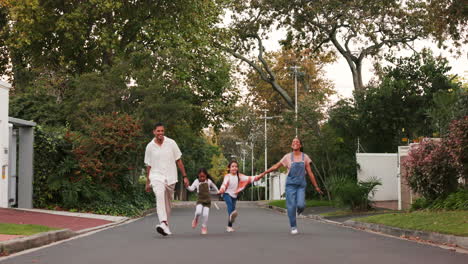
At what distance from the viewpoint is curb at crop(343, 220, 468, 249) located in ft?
41.8

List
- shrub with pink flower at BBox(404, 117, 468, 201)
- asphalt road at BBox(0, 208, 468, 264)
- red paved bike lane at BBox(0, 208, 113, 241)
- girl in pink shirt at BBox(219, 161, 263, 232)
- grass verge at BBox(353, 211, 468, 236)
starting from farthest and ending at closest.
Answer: shrub with pink flower at BBox(404, 117, 468, 201) < red paved bike lane at BBox(0, 208, 113, 241) < girl in pink shirt at BBox(219, 161, 263, 232) < grass verge at BBox(353, 211, 468, 236) < asphalt road at BBox(0, 208, 468, 264)

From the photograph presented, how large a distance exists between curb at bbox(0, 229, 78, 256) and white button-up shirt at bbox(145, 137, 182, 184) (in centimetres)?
214

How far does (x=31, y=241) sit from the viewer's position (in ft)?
40.9

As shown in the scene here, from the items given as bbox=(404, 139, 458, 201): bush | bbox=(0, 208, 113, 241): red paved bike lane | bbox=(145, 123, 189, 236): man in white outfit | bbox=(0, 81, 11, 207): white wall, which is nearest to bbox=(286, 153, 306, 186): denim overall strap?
bbox=(145, 123, 189, 236): man in white outfit

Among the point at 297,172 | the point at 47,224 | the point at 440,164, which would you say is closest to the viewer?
the point at 297,172

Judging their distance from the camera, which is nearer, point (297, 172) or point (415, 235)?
point (415, 235)

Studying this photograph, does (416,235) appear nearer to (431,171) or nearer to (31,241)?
(431,171)

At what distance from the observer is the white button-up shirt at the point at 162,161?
47.4 feet

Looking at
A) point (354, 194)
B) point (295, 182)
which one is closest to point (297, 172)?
point (295, 182)

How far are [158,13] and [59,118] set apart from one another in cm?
791

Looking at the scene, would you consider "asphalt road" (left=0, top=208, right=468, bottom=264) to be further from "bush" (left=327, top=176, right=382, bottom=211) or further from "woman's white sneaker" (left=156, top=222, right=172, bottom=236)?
"bush" (left=327, top=176, right=382, bottom=211)

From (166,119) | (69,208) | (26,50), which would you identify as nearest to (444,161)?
(69,208)

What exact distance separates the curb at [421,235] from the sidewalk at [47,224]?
6.92m

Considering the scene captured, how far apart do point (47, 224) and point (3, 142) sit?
576 cm
